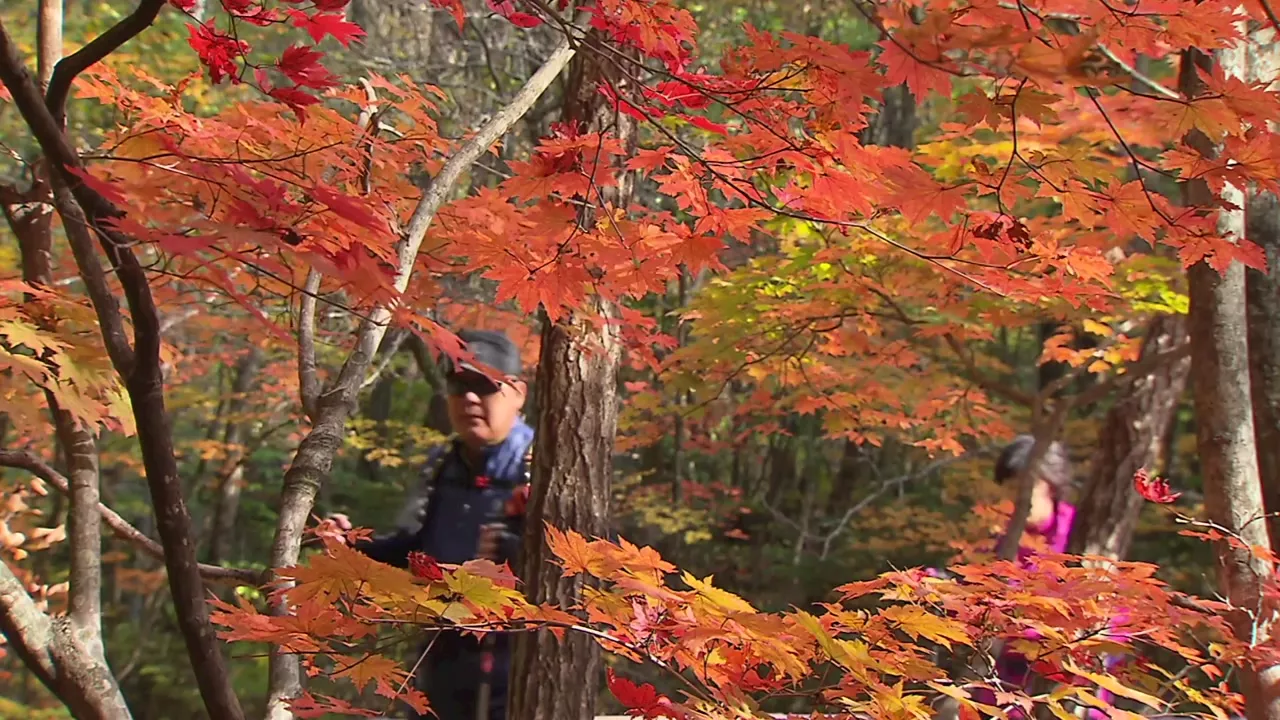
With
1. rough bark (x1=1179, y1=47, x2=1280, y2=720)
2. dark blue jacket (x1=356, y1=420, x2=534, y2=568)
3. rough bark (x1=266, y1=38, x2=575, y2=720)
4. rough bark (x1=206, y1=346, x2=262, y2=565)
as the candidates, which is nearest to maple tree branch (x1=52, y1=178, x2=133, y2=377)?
rough bark (x1=266, y1=38, x2=575, y2=720)

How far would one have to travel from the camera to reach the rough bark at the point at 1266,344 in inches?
83.7

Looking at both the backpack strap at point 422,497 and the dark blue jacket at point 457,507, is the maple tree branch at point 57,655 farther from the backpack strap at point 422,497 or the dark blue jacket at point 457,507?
the backpack strap at point 422,497

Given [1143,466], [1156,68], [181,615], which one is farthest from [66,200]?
[1156,68]

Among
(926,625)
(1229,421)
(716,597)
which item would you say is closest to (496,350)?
(716,597)

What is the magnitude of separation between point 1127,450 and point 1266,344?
2.13 metres

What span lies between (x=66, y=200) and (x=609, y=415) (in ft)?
5.61

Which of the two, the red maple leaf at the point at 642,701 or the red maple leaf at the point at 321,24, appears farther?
the red maple leaf at the point at 321,24

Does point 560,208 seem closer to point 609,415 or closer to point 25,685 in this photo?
point 609,415

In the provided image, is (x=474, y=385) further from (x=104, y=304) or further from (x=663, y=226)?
(x=104, y=304)

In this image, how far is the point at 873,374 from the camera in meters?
5.20

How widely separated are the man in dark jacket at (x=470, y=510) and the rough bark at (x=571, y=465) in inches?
5.2

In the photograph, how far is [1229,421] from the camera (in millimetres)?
2020

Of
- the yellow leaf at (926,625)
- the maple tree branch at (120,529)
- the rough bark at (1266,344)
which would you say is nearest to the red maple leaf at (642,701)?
the yellow leaf at (926,625)

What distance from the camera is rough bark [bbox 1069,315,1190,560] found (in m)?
3.97
